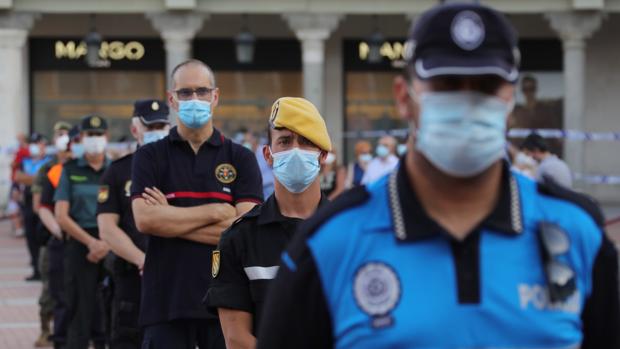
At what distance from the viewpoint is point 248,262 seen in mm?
4496

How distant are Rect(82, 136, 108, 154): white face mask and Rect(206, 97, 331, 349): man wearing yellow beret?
15.1 ft

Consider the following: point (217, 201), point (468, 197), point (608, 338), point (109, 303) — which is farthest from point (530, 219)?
point (109, 303)

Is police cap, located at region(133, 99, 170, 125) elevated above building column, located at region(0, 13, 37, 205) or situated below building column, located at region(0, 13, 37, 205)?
below

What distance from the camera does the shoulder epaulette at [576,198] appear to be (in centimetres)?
257

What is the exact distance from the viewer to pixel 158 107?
7.46 metres

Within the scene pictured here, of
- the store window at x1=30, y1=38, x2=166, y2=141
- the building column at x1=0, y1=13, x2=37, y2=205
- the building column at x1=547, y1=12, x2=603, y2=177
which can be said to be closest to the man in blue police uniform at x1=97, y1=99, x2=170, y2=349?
the building column at x1=0, y1=13, x2=37, y2=205

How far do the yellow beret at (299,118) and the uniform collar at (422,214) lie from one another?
2342 millimetres

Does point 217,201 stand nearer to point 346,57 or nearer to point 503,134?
point 503,134

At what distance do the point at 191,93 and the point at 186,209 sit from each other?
0.68 meters

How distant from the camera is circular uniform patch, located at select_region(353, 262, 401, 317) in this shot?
2.39 metres

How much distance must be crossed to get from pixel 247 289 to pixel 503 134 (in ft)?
7.20

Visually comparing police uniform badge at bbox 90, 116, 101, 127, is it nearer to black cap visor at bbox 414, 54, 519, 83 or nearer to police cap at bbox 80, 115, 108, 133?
police cap at bbox 80, 115, 108, 133

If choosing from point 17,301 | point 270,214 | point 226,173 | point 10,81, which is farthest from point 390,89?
point 270,214

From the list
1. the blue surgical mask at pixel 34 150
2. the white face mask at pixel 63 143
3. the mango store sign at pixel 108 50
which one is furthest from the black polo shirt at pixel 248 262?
the mango store sign at pixel 108 50
